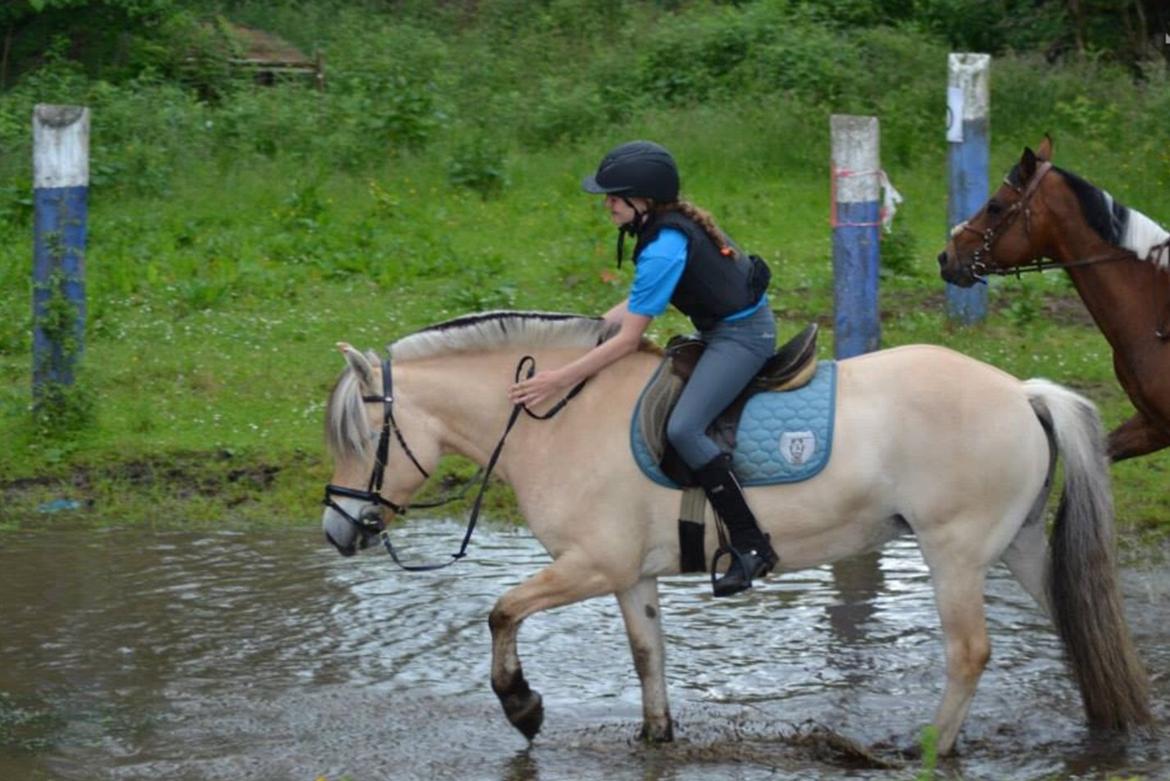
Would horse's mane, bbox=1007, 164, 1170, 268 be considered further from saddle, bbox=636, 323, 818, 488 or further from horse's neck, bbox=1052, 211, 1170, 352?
saddle, bbox=636, 323, 818, 488

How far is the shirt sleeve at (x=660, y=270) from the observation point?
6.27 meters

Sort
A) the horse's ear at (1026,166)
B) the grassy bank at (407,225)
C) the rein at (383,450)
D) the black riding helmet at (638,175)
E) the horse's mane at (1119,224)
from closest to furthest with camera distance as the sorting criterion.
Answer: the black riding helmet at (638,175) < the rein at (383,450) < the horse's mane at (1119,224) < the horse's ear at (1026,166) < the grassy bank at (407,225)

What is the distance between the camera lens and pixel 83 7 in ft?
75.4

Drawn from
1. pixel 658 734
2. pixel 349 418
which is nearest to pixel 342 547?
pixel 349 418

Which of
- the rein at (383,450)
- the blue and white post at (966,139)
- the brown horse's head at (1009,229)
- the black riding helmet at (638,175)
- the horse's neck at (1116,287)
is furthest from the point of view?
the blue and white post at (966,139)

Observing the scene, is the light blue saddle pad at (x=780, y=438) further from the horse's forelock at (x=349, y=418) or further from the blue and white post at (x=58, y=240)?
the blue and white post at (x=58, y=240)

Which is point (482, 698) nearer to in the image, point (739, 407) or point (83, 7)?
point (739, 407)

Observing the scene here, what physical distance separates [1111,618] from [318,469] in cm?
525

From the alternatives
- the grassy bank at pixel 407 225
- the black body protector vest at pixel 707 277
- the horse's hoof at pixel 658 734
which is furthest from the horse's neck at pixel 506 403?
the grassy bank at pixel 407 225

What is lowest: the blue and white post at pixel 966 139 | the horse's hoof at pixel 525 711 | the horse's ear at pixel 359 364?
the horse's hoof at pixel 525 711

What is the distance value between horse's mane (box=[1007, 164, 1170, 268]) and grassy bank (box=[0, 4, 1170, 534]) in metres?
1.94

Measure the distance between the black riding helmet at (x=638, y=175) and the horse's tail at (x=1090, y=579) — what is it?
1.56 meters

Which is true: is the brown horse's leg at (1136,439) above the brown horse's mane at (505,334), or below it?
below

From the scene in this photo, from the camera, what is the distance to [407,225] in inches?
603
